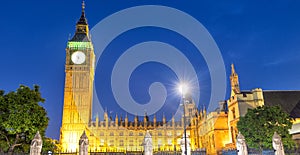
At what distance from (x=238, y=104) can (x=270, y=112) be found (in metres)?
10.7

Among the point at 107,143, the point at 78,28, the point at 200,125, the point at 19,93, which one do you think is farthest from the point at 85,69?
the point at 19,93

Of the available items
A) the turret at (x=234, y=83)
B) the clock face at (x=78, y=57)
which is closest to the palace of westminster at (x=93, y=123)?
the clock face at (x=78, y=57)

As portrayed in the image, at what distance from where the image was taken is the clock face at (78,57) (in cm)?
7562

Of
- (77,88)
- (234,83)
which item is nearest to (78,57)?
(77,88)

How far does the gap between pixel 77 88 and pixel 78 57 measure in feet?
31.2

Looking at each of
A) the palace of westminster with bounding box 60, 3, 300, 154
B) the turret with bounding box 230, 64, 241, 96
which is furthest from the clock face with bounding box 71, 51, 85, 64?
the turret with bounding box 230, 64, 241, 96

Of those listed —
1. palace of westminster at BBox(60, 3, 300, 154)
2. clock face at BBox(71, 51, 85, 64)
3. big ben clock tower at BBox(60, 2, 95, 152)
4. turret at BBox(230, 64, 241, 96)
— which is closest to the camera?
turret at BBox(230, 64, 241, 96)

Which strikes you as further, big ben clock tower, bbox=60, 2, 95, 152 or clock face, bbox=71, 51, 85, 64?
clock face, bbox=71, 51, 85, 64

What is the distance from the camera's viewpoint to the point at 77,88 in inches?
2923

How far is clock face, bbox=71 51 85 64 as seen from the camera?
7562 cm

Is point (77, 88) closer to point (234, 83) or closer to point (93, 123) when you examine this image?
point (93, 123)

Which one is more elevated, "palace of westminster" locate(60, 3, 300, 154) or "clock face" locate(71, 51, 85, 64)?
"clock face" locate(71, 51, 85, 64)

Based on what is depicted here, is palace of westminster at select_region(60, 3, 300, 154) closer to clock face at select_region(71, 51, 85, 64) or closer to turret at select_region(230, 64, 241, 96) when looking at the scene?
clock face at select_region(71, 51, 85, 64)

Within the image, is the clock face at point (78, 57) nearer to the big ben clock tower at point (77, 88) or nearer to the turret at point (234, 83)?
the big ben clock tower at point (77, 88)
